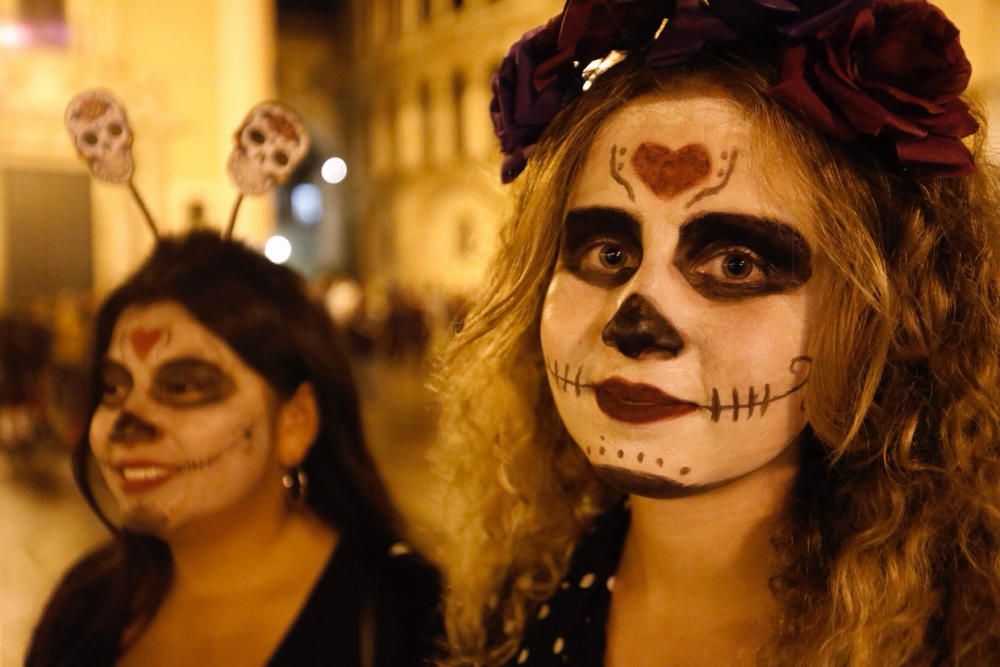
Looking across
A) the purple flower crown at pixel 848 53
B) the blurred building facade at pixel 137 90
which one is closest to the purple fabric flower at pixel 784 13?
the purple flower crown at pixel 848 53

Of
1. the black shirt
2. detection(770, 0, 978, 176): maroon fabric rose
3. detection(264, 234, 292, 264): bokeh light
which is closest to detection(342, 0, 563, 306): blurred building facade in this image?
detection(264, 234, 292, 264): bokeh light

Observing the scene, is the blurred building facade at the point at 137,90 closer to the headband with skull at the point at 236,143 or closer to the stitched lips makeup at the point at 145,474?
the headband with skull at the point at 236,143

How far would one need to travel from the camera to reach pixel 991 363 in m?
1.12

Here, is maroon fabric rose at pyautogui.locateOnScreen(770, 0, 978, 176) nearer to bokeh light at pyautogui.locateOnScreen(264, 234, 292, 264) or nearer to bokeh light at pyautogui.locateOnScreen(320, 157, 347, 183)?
bokeh light at pyautogui.locateOnScreen(320, 157, 347, 183)

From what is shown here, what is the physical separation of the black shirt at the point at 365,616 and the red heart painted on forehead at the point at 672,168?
108 cm

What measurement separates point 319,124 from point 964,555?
26623 millimetres

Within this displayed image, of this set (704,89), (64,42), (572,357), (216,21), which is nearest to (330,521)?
(572,357)

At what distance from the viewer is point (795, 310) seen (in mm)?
1106

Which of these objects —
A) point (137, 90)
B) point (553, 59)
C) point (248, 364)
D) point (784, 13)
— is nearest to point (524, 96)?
point (553, 59)

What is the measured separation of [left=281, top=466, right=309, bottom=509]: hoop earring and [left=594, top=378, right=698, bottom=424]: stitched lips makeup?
3.13ft

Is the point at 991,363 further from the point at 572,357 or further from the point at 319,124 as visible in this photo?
the point at 319,124

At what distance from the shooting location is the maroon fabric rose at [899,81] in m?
1.02

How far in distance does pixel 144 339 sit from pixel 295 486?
0.50m

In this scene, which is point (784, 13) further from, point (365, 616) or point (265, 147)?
point (365, 616)
